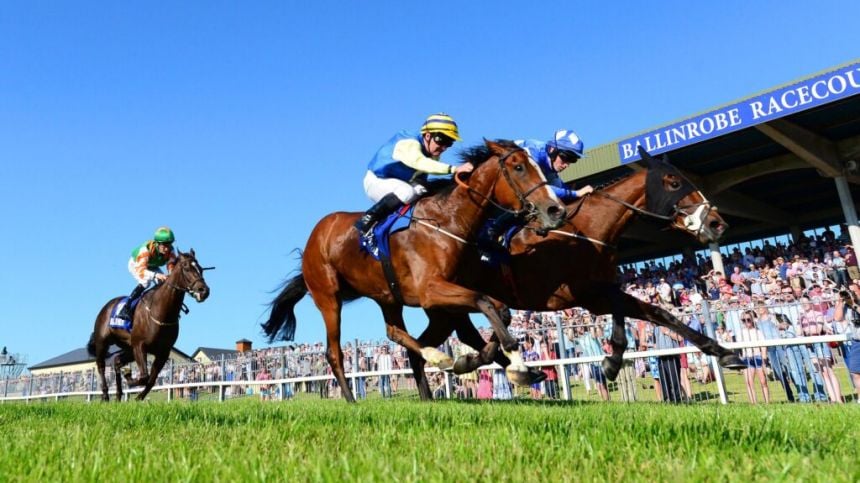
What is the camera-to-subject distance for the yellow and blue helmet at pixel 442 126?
6.40m

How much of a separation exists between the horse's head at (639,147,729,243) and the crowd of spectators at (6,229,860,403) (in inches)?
140

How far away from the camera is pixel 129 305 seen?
11.0m

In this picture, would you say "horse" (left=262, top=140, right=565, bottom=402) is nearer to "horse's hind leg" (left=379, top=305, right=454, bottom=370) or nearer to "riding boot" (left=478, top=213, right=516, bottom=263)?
"horse's hind leg" (left=379, top=305, right=454, bottom=370)

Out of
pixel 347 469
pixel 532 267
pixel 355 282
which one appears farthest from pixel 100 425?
pixel 532 267

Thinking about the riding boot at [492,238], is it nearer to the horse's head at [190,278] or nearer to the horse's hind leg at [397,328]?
the horse's hind leg at [397,328]

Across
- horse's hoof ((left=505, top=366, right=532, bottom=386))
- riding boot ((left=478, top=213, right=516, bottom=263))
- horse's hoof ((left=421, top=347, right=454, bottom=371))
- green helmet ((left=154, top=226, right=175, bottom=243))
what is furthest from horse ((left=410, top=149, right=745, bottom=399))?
green helmet ((left=154, top=226, right=175, bottom=243))

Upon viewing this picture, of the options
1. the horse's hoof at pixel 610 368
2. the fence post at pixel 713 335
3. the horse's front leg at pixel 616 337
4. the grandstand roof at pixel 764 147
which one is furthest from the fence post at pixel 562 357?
the grandstand roof at pixel 764 147

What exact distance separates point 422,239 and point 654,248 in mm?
25952

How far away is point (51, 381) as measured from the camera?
25688 mm

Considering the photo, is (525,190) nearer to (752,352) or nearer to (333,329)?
(333,329)

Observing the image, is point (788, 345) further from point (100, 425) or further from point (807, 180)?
point (807, 180)

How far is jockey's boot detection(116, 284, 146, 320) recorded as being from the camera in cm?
1095

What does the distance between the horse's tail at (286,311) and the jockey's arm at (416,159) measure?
3674mm

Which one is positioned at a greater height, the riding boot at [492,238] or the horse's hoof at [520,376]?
the riding boot at [492,238]
